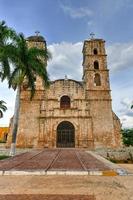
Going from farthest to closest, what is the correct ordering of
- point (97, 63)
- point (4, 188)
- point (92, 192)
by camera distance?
point (97, 63)
point (4, 188)
point (92, 192)

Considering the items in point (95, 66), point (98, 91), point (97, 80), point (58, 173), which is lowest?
point (58, 173)

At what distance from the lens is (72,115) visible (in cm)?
2472

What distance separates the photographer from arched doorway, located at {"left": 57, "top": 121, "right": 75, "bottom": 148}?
78.0ft

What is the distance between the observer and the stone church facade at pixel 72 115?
77.2 ft

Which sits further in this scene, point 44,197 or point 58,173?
point 58,173

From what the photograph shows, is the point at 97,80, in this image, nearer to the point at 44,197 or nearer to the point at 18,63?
the point at 18,63

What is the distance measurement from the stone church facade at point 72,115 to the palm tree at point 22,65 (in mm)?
7682

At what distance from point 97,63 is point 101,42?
356cm

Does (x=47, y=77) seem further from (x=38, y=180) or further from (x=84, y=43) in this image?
(x=84, y=43)

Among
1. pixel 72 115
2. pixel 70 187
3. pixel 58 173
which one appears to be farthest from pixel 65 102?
pixel 70 187

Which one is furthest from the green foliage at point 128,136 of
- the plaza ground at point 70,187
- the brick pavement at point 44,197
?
the brick pavement at point 44,197

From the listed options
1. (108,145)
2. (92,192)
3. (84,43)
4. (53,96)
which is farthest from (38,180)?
(84,43)

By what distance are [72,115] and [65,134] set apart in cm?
260

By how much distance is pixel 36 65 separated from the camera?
15984 mm
